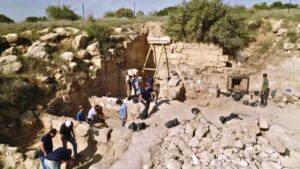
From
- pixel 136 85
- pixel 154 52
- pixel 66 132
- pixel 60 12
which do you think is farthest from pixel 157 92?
pixel 60 12

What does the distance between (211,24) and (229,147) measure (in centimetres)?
1077

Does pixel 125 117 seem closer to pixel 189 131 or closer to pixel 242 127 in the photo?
pixel 189 131

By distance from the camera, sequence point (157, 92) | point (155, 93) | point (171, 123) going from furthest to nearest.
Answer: point (157, 92) → point (155, 93) → point (171, 123)

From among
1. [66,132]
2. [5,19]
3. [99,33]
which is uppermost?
[5,19]

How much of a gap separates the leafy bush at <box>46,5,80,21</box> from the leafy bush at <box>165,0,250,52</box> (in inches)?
399

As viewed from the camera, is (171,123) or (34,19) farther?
(34,19)

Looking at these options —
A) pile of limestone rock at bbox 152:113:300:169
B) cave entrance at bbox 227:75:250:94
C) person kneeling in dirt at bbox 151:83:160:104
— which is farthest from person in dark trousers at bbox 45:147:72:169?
cave entrance at bbox 227:75:250:94

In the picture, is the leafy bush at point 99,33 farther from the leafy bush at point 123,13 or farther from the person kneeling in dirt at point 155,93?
the leafy bush at point 123,13

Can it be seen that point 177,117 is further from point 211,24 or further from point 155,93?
point 211,24

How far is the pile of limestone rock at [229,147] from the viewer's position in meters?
8.72

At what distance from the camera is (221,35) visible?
17125mm

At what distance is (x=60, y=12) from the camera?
23703mm

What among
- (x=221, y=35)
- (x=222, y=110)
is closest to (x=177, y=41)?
(x=221, y=35)

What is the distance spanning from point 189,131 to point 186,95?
473cm
